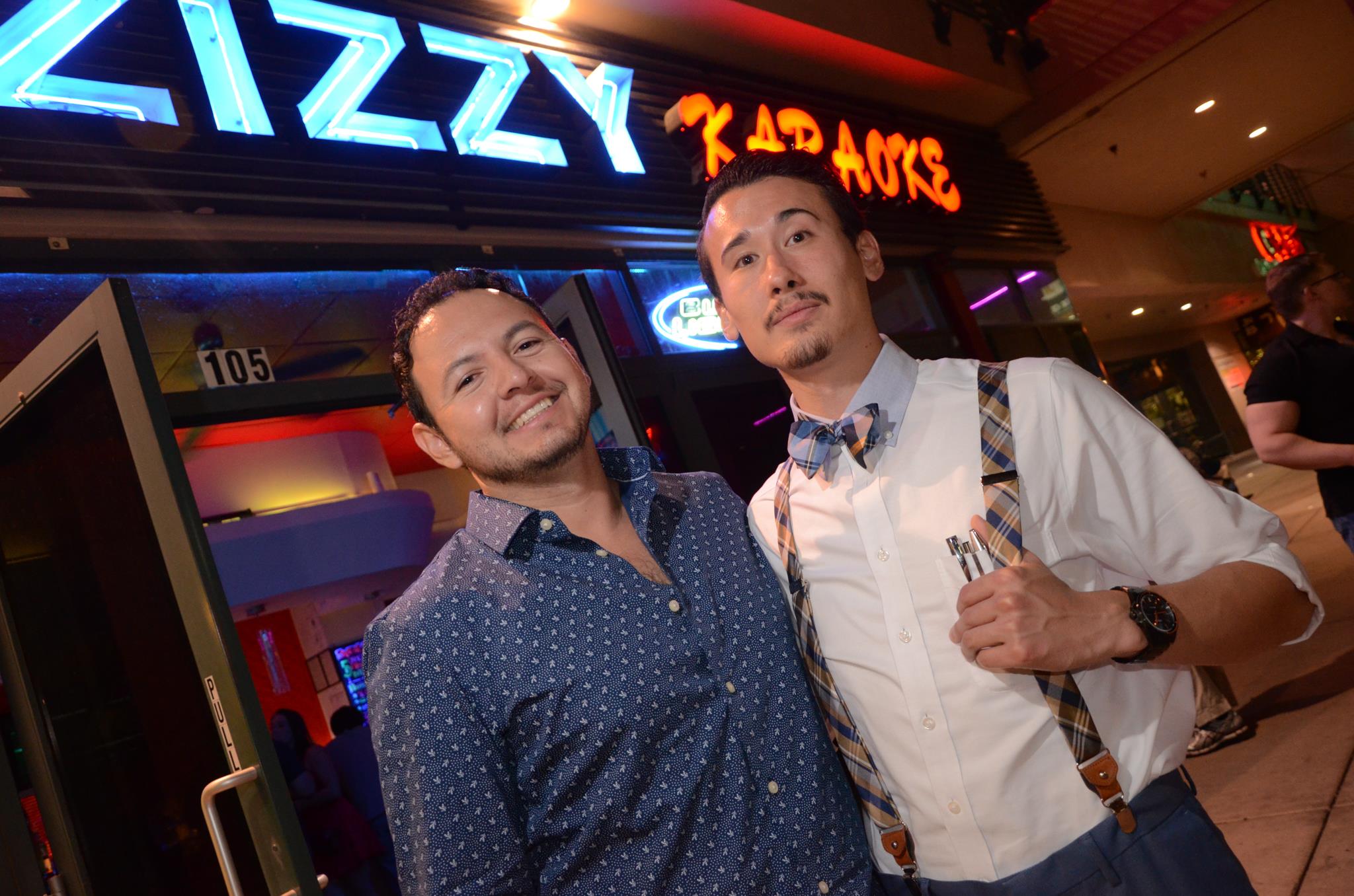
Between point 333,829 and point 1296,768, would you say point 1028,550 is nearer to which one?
point 1296,768

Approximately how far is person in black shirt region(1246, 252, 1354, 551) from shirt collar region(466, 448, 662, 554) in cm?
283

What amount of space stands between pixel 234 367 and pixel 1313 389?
14.8 ft

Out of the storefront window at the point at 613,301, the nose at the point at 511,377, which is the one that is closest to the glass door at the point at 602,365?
the storefront window at the point at 613,301

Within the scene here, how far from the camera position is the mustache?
66.6 inches

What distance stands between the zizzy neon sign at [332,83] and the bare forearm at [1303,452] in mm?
3851

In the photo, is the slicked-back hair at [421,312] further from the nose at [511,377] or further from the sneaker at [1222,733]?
the sneaker at [1222,733]

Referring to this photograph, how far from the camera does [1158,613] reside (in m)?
1.31

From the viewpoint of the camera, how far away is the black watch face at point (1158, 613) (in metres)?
1.29

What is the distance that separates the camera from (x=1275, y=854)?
8.69ft

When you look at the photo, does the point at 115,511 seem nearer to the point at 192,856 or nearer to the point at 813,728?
the point at 192,856

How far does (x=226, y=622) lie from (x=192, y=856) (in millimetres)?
1000

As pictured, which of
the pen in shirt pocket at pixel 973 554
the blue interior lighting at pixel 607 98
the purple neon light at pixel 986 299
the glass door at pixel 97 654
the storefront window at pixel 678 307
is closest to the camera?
the pen in shirt pocket at pixel 973 554

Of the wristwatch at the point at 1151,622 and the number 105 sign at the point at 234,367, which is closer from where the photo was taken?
the wristwatch at the point at 1151,622

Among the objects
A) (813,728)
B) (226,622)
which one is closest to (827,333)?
(813,728)
